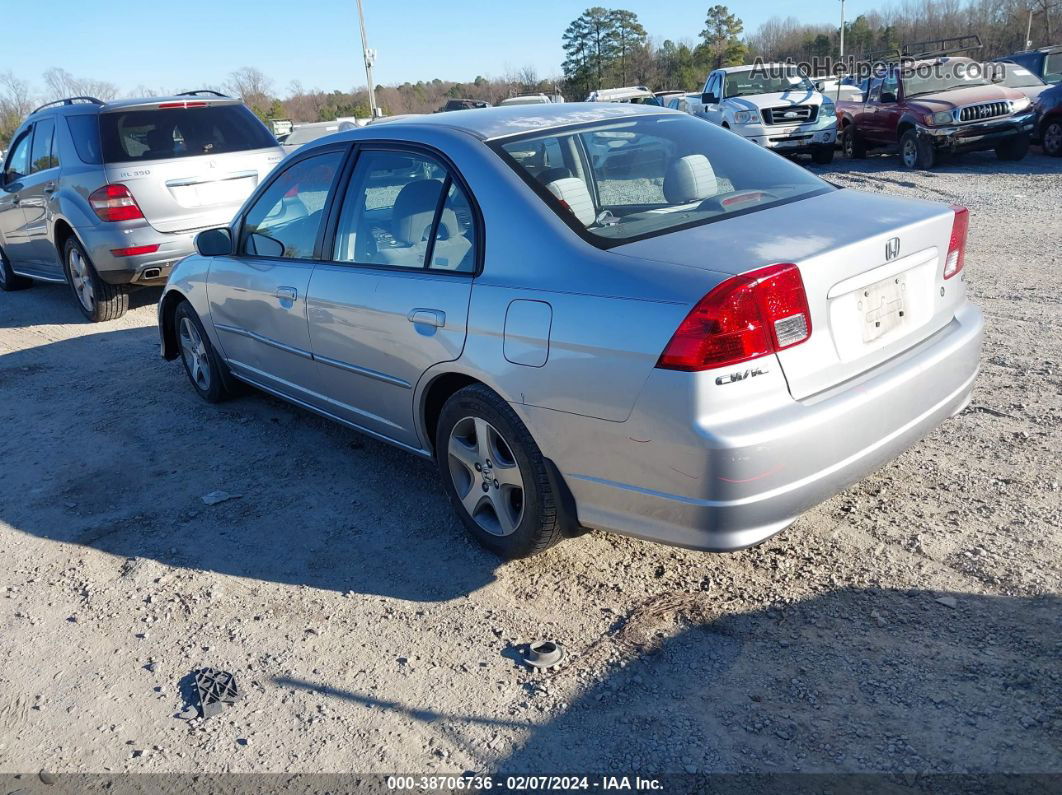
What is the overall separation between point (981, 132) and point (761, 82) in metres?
4.67

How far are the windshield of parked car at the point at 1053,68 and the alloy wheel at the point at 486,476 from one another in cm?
1888

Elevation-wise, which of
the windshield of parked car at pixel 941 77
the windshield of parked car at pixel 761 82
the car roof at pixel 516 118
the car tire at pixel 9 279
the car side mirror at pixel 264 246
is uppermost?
the windshield of parked car at pixel 761 82

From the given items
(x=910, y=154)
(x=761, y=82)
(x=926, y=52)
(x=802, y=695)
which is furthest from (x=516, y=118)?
(x=926, y=52)

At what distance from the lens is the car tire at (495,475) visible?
3.29 meters

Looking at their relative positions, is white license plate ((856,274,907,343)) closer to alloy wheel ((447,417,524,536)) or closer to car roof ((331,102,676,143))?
alloy wheel ((447,417,524,536))

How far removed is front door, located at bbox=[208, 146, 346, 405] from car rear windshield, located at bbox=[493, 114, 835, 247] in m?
1.27

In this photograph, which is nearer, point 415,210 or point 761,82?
point 415,210

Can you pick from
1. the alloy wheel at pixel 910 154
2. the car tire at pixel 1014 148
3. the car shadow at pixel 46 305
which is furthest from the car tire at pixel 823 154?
the car shadow at pixel 46 305

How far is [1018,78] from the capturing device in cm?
1673

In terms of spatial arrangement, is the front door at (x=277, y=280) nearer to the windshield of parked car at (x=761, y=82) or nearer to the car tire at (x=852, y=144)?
the windshield of parked car at (x=761, y=82)

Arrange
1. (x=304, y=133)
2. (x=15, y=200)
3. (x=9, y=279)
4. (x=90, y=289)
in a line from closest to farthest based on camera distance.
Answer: (x=90, y=289)
(x=15, y=200)
(x=9, y=279)
(x=304, y=133)

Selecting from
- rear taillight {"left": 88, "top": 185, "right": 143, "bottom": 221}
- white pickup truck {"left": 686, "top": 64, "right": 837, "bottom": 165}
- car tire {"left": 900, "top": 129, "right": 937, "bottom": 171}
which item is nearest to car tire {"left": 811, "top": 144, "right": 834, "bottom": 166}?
white pickup truck {"left": 686, "top": 64, "right": 837, "bottom": 165}

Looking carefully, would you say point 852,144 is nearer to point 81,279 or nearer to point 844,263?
point 81,279

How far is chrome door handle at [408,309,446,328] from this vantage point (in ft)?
11.6
